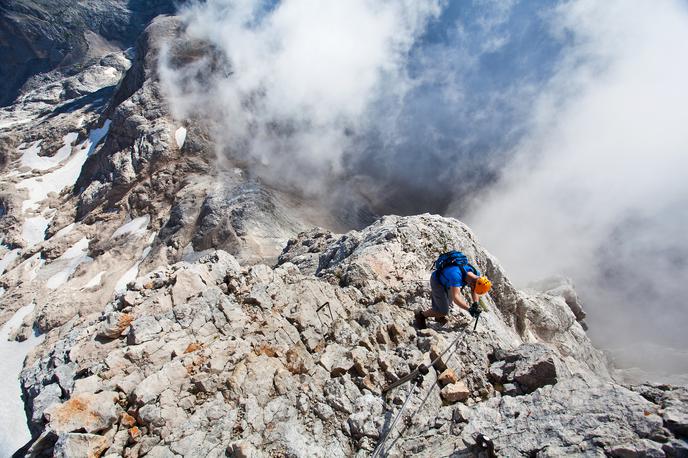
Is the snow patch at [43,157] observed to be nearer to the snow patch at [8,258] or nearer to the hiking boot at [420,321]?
the snow patch at [8,258]

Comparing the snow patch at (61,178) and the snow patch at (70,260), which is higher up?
the snow patch at (61,178)

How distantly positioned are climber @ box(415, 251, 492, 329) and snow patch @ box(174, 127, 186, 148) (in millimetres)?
54559

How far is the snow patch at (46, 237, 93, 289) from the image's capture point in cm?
4419

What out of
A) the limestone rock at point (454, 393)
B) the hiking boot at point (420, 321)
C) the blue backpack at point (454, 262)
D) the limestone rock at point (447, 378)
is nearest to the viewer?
the limestone rock at point (454, 393)

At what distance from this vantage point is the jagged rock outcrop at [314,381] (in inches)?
234

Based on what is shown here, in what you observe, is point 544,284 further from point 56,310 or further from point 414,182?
point 56,310

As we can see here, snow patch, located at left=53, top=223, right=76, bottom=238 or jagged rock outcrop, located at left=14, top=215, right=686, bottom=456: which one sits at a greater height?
snow patch, located at left=53, top=223, right=76, bottom=238

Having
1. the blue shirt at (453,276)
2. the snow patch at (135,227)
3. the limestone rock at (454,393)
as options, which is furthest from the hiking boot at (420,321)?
the snow patch at (135,227)

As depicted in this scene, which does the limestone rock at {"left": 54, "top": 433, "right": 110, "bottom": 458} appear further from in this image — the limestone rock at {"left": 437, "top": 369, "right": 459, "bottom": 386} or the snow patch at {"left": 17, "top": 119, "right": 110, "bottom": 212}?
the snow patch at {"left": 17, "top": 119, "right": 110, "bottom": 212}

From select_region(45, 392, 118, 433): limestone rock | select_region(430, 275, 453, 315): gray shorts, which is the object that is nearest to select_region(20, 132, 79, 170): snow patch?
select_region(45, 392, 118, 433): limestone rock

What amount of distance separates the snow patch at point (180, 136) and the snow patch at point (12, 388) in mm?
26981

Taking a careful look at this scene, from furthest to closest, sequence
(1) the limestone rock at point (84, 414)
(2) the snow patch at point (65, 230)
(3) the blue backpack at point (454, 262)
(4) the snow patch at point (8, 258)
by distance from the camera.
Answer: (2) the snow patch at point (65, 230)
(4) the snow patch at point (8, 258)
(3) the blue backpack at point (454, 262)
(1) the limestone rock at point (84, 414)

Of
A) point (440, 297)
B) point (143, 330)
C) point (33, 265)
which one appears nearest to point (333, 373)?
point (440, 297)

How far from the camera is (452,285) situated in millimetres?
9156
